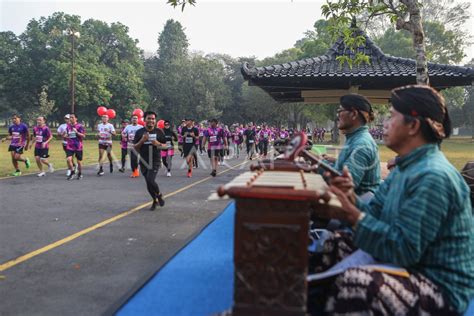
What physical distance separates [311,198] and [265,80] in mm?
5961

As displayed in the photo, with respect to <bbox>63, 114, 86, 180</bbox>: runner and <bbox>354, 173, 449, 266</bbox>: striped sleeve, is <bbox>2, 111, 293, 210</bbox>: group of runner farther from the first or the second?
<bbox>354, 173, 449, 266</bbox>: striped sleeve

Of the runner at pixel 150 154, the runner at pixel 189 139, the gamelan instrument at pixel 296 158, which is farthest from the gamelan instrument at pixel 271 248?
the runner at pixel 189 139

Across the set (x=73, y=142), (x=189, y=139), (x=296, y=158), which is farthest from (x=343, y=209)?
(x=189, y=139)

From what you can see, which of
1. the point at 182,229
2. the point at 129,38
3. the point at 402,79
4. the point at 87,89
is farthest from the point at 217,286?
the point at 129,38

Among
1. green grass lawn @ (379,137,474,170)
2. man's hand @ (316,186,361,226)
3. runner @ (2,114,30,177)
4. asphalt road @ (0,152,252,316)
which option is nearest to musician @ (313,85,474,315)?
man's hand @ (316,186,361,226)

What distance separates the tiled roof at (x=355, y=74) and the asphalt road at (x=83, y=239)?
9.54 ft

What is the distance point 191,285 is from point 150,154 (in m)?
4.71

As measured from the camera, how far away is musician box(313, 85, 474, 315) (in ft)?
5.86

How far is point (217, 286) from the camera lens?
10.4ft

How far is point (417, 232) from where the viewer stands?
5.80ft

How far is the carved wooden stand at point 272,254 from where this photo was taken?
179 centimetres

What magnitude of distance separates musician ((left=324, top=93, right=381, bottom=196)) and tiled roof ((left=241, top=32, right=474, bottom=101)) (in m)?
3.64

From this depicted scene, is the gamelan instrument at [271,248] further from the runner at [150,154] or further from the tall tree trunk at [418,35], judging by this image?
the runner at [150,154]

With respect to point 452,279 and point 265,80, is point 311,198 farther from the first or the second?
point 265,80
